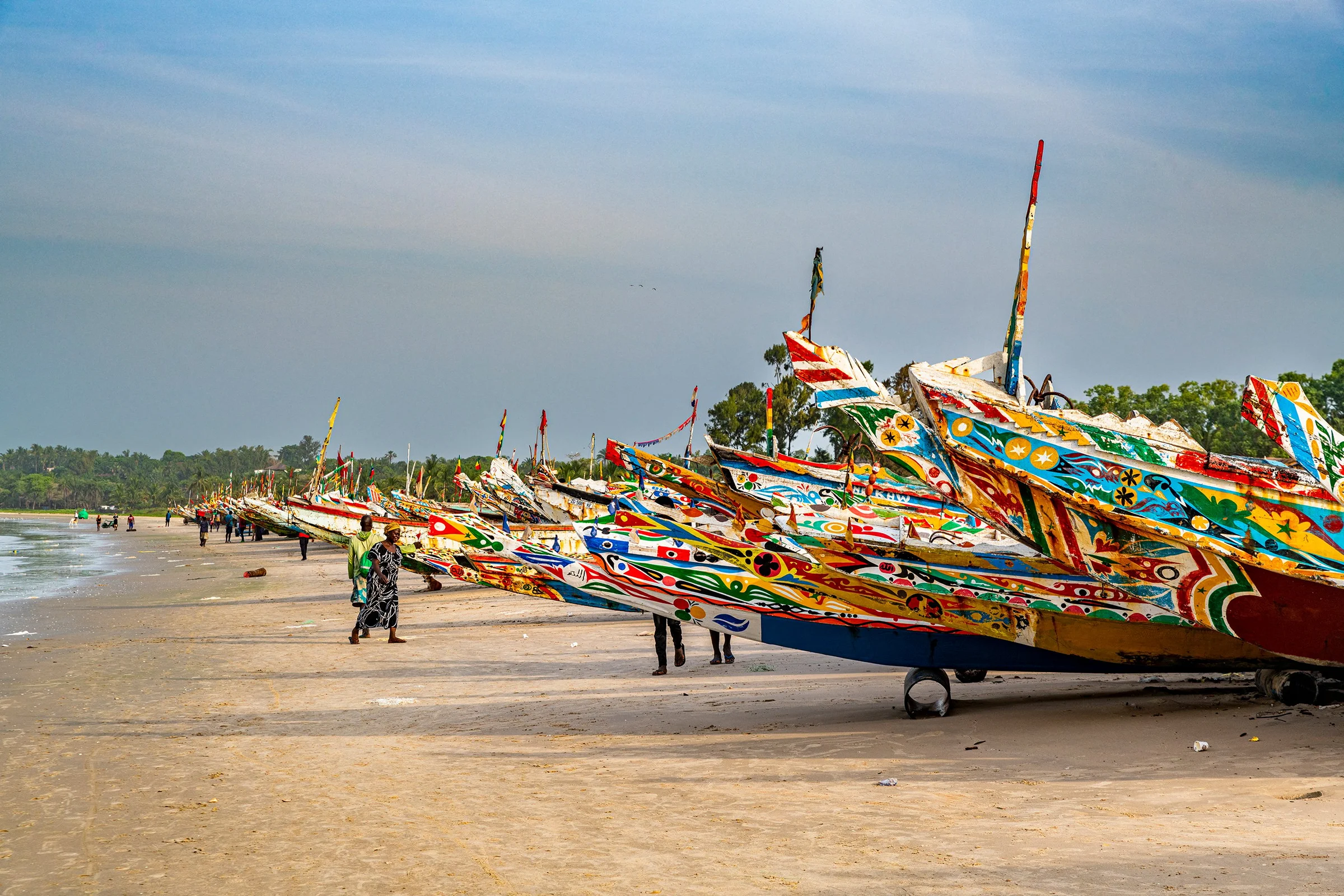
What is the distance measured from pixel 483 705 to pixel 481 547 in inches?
243

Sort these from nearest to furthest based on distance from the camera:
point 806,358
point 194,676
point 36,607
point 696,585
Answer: point 806,358 → point 696,585 → point 194,676 → point 36,607

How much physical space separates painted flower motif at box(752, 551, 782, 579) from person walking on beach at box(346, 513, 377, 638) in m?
6.95

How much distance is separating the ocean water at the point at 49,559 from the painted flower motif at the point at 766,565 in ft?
77.0

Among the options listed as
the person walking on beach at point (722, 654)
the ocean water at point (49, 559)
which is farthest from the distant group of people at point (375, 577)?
the ocean water at point (49, 559)

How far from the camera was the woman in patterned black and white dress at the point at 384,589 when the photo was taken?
1570cm

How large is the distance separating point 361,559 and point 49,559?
38.5 metres

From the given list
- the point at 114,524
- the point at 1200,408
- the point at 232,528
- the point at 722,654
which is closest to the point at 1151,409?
the point at 1200,408

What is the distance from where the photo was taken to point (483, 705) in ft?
37.8

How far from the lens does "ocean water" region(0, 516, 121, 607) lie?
31906mm

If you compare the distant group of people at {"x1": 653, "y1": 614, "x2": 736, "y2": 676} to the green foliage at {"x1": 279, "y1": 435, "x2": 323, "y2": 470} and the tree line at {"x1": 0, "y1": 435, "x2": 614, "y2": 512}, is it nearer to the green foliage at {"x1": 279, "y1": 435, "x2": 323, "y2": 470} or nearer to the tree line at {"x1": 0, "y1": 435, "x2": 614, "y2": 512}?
the tree line at {"x1": 0, "y1": 435, "x2": 614, "y2": 512}

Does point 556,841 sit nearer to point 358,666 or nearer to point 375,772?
point 375,772

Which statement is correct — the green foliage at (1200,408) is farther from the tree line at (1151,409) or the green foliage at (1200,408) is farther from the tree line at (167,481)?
the tree line at (167,481)

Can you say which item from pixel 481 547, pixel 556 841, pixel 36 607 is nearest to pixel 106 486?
pixel 36 607

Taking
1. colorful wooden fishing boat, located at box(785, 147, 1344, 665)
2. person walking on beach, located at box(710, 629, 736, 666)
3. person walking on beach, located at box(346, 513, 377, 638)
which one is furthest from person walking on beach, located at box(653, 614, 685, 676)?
colorful wooden fishing boat, located at box(785, 147, 1344, 665)
